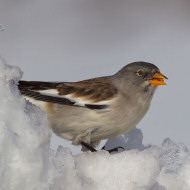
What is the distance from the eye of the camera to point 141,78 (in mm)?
2523

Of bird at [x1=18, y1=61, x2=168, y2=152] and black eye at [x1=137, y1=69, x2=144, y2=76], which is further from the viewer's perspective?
black eye at [x1=137, y1=69, x2=144, y2=76]

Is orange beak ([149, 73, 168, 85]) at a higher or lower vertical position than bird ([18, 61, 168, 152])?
higher

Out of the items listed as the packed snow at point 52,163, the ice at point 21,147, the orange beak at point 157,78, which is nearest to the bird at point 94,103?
the orange beak at point 157,78

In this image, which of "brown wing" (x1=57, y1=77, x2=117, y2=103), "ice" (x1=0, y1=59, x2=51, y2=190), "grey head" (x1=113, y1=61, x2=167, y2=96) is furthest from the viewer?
"grey head" (x1=113, y1=61, x2=167, y2=96)

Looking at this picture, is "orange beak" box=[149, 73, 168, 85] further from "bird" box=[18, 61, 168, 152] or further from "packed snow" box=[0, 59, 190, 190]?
"packed snow" box=[0, 59, 190, 190]

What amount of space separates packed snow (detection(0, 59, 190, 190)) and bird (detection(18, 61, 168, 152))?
1.87 ft

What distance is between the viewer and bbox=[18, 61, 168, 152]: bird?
2.27 m

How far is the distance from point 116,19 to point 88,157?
18.9 ft

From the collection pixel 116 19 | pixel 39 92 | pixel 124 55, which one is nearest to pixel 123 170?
pixel 39 92

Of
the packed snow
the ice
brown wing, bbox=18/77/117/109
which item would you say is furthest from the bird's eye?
the ice

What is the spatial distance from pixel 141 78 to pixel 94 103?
0.98ft

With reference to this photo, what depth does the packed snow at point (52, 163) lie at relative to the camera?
120 cm

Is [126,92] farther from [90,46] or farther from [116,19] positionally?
[116,19]

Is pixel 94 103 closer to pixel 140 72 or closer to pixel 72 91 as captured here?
pixel 72 91
